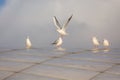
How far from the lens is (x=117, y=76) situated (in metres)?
6.29

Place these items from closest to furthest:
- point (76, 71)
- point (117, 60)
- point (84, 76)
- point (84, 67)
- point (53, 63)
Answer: point (84, 76) → point (76, 71) → point (84, 67) → point (53, 63) → point (117, 60)

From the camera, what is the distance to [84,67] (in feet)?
23.8

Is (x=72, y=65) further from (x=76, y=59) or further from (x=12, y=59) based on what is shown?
(x=12, y=59)

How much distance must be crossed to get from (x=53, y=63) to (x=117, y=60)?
2071 mm

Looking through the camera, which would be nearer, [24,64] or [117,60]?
[24,64]

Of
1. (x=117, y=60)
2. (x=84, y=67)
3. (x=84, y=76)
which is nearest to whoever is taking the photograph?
(x=84, y=76)

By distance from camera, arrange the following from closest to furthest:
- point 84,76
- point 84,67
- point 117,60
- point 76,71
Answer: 1. point 84,76
2. point 76,71
3. point 84,67
4. point 117,60

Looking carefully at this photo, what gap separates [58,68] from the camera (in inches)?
282

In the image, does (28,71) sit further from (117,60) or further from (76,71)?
(117,60)

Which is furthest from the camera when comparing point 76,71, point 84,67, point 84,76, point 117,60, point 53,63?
point 117,60

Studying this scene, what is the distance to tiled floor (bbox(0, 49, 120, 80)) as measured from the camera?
633cm

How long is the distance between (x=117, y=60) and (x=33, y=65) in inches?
105

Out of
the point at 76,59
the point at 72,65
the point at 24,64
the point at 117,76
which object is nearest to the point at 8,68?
the point at 24,64

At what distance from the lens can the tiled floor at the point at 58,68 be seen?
633cm
